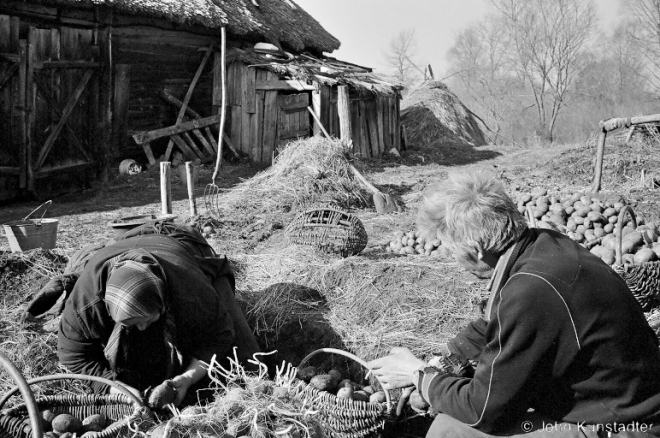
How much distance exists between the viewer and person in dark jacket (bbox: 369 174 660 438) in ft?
7.41

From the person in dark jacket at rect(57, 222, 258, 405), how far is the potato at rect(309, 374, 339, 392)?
0.41 metres

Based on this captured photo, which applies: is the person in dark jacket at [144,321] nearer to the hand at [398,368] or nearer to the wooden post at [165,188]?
the hand at [398,368]

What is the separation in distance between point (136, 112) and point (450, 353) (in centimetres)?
1118

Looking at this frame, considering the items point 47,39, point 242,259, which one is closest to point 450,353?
point 242,259

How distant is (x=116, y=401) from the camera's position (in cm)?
323

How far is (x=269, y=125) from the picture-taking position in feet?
45.9

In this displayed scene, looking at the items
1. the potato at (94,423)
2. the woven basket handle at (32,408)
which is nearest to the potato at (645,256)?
the potato at (94,423)

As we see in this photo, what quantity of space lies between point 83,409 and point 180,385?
480 millimetres

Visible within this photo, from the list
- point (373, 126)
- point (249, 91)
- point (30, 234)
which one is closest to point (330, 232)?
point (30, 234)

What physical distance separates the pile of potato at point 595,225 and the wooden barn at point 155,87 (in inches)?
286

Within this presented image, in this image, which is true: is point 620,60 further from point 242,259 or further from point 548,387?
point 548,387

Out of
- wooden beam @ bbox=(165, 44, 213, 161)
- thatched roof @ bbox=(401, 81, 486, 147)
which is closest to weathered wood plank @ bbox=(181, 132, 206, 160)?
wooden beam @ bbox=(165, 44, 213, 161)

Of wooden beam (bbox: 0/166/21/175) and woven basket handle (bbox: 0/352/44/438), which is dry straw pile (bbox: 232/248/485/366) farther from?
wooden beam (bbox: 0/166/21/175)

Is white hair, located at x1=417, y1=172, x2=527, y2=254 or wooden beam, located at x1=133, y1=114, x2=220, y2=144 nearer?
white hair, located at x1=417, y1=172, x2=527, y2=254
